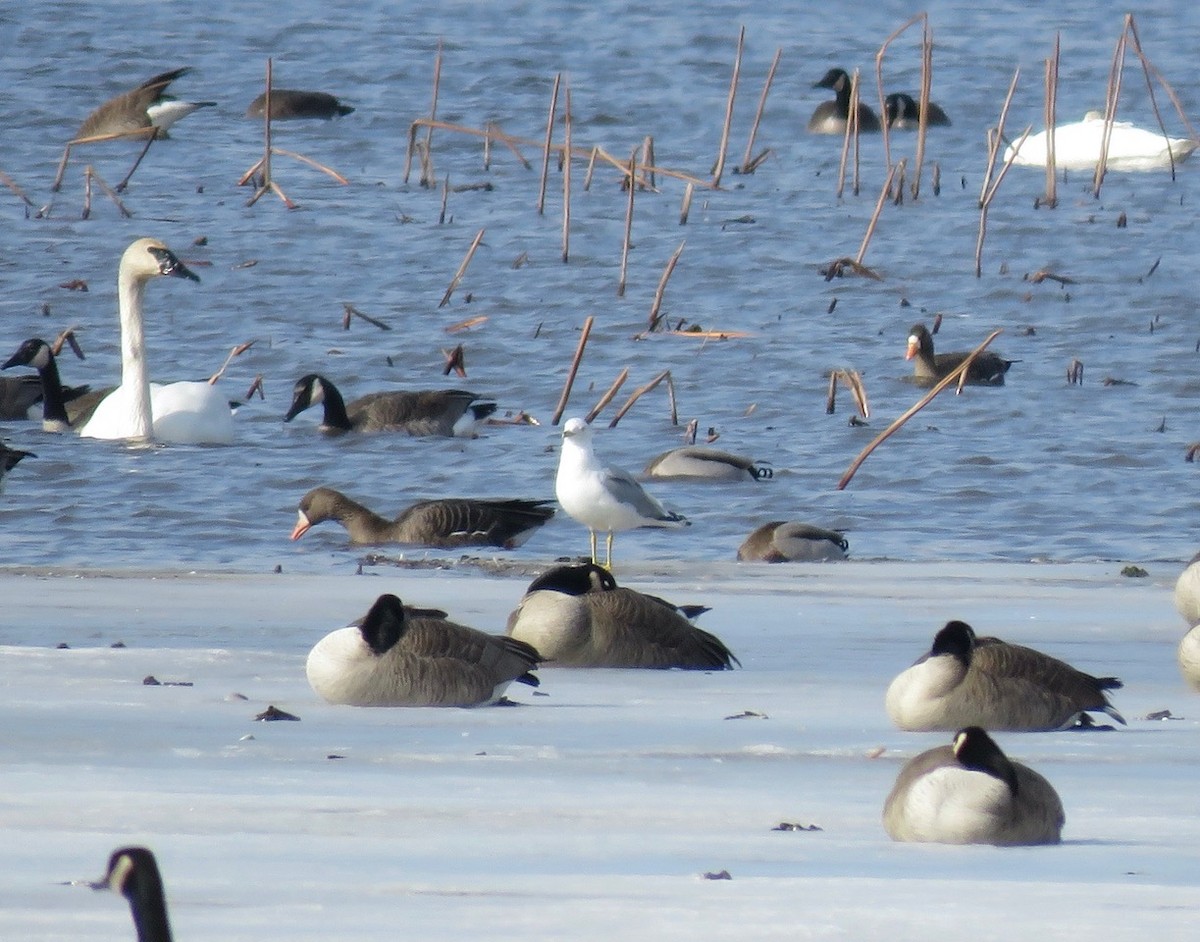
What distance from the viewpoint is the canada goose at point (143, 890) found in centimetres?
337

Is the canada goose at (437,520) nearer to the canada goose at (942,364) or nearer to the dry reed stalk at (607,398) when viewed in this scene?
the dry reed stalk at (607,398)

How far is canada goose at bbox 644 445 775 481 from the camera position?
15.5 meters

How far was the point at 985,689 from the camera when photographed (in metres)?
7.38

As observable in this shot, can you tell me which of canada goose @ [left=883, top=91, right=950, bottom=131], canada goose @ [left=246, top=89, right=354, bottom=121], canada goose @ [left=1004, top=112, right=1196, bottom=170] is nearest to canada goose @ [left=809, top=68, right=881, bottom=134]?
canada goose @ [left=883, top=91, right=950, bottom=131]

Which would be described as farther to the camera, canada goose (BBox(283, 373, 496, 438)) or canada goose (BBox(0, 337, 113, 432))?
canada goose (BBox(0, 337, 113, 432))

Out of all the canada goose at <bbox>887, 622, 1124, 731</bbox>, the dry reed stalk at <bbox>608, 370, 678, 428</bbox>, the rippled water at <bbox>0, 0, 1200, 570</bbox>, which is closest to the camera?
the canada goose at <bbox>887, 622, 1124, 731</bbox>

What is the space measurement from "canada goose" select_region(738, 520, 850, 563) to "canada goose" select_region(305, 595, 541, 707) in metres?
4.78

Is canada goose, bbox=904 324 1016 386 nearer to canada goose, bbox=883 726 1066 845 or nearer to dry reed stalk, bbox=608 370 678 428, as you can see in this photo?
dry reed stalk, bbox=608 370 678 428

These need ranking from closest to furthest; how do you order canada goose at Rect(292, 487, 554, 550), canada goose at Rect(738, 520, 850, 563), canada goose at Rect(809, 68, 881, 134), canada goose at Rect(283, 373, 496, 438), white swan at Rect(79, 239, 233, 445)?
canada goose at Rect(738, 520, 850, 563) < canada goose at Rect(292, 487, 554, 550) < white swan at Rect(79, 239, 233, 445) < canada goose at Rect(283, 373, 496, 438) < canada goose at Rect(809, 68, 881, 134)

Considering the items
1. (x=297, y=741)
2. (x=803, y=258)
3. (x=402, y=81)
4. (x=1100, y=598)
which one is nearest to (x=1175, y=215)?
(x=803, y=258)

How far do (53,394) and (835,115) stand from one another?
53.6 feet

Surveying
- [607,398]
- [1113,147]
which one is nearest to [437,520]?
[607,398]

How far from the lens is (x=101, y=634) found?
932cm

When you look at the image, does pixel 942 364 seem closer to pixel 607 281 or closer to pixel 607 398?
pixel 607 398
